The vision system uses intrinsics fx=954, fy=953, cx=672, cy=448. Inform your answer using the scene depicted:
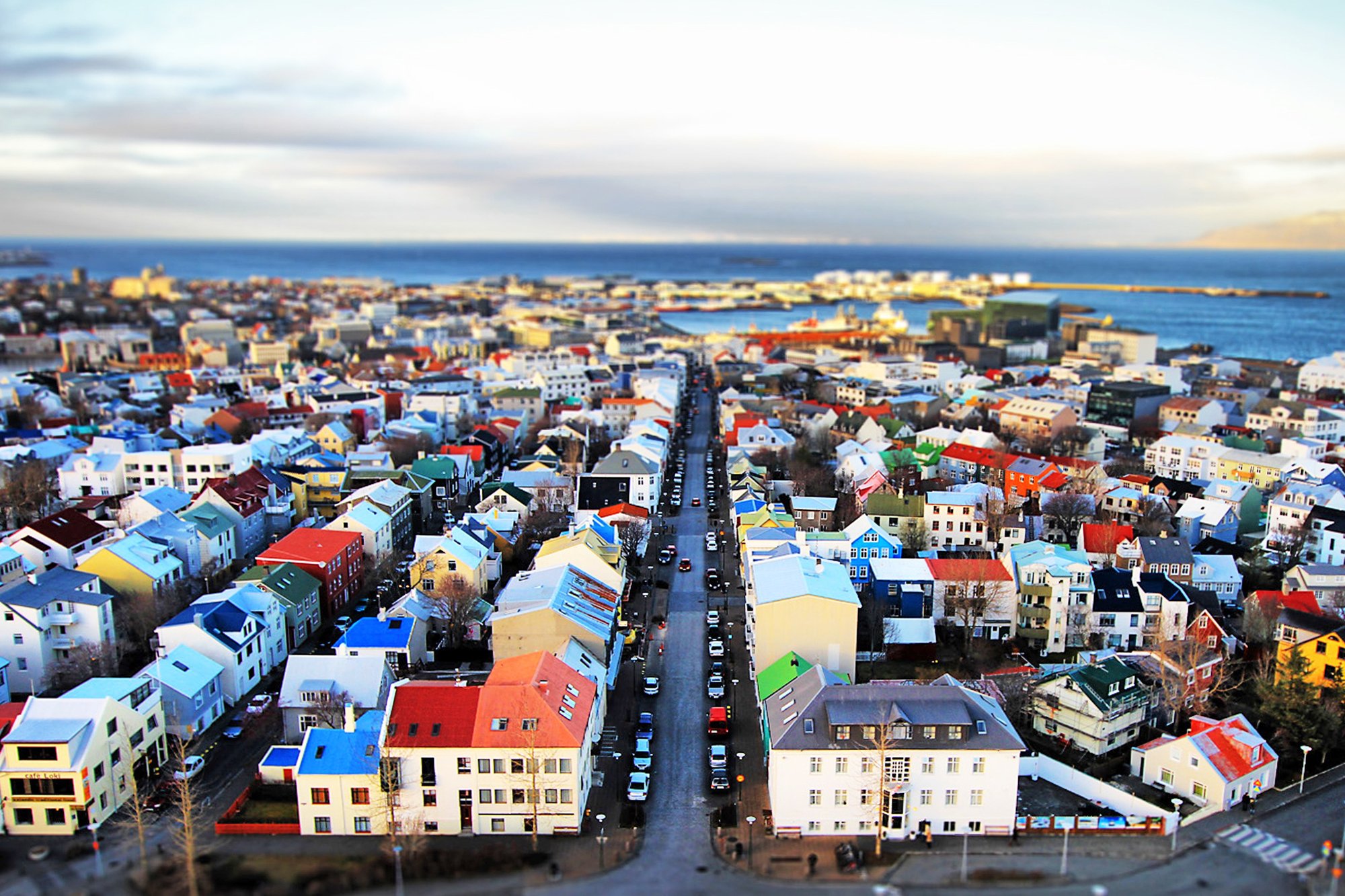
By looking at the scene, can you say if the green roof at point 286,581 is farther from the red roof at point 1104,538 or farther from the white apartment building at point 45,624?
the red roof at point 1104,538

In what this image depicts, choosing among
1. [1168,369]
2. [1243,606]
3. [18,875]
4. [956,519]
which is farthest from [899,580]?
[1168,369]

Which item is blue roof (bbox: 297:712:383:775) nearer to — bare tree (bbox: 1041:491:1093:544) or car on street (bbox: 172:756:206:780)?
car on street (bbox: 172:756:206:780)

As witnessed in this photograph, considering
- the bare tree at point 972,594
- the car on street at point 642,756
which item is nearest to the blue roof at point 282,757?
the car on street at point 642,756

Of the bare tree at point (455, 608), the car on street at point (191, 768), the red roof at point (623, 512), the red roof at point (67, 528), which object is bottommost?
the car on street at point (191, 768)

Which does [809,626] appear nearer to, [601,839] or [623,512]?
[601,839]

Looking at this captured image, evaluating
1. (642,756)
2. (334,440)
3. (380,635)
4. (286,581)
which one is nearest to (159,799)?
(380,635)

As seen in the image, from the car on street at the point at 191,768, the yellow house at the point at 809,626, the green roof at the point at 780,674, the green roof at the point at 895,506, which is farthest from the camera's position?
the green roof at the point at 895,506
